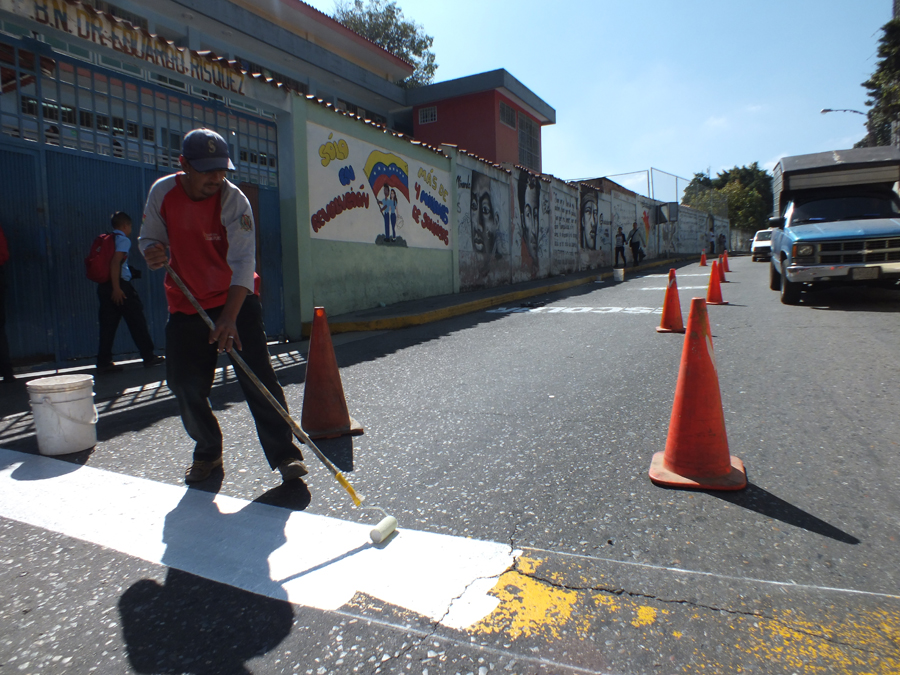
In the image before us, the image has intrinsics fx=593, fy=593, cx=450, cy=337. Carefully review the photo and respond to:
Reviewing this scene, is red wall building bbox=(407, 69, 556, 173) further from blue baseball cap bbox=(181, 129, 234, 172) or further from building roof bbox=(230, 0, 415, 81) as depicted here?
blue baseball cap bbox=(181, 129, 234, 172)

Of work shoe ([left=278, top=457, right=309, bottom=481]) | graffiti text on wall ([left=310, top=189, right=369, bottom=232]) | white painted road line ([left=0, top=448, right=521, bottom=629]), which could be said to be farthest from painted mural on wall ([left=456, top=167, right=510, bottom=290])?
white painted road line ([left=0, top=448, right=521, bottom=629])

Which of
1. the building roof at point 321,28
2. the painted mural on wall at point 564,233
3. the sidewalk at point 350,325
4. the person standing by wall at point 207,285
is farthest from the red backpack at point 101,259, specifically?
the painted mural on wall at point 564,233

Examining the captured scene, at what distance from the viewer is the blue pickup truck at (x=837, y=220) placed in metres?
8.91

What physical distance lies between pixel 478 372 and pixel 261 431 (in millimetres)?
2864

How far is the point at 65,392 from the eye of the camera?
3639 mm

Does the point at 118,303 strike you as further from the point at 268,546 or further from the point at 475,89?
the point at 475,89

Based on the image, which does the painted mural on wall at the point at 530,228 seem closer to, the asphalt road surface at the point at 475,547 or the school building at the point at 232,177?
the school building at the point at 232,177

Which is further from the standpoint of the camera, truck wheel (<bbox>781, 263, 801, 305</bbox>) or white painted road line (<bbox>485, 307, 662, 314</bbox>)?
white painted road line (<bbox>485, 307, 662, 314</bbox>)

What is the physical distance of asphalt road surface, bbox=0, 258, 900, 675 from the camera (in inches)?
68.9

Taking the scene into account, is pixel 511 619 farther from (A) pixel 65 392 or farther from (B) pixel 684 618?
(A) pixel 65 392

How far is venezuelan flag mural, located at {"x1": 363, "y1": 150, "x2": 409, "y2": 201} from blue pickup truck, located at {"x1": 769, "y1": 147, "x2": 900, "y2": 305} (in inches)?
273

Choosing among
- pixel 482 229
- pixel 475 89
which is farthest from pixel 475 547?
pixel 475 89

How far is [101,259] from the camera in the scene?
593cm

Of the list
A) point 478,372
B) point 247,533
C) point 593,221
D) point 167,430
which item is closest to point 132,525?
point 247,533
